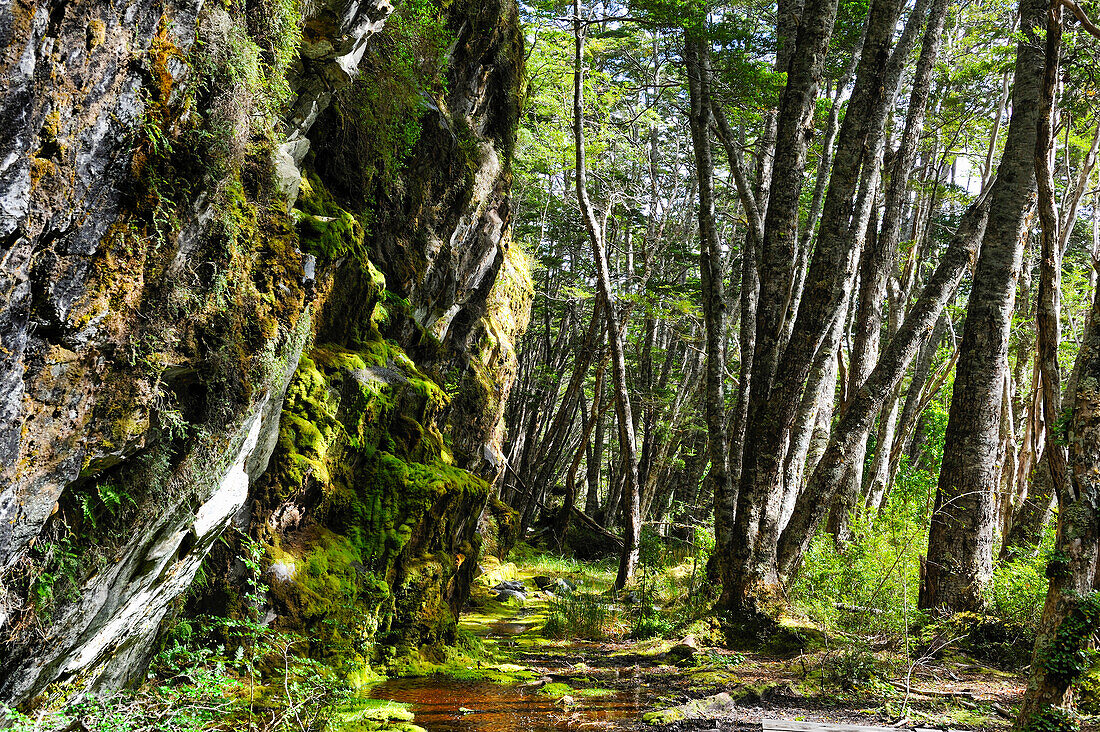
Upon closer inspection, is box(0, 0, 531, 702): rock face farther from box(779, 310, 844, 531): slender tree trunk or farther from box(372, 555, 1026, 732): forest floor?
box(779, 310, 844, 531): slender tree trunk

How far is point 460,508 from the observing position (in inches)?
332

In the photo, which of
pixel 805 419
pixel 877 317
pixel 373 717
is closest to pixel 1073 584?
pixel 805 419

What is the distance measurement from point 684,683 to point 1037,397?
771cm

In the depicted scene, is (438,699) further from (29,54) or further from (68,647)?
(29,54)

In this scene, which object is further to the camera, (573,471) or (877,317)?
(573,471)

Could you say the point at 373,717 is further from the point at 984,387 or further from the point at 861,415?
the point at 984,387

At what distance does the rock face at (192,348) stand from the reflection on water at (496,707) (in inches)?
28.1

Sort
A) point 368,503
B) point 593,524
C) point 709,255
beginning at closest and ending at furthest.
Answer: point 368,503 → point 709,255 → point 593,524

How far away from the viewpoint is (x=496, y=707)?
611 centimetres

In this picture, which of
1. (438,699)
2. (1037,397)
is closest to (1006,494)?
(1037,397)

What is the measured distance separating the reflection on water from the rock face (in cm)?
71

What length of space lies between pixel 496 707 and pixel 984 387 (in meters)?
6.05

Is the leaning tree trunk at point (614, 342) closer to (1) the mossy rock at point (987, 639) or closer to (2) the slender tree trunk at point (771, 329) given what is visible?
(2) the slender tree trunk at point (771, 329)

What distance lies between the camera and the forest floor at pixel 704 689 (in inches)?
218
